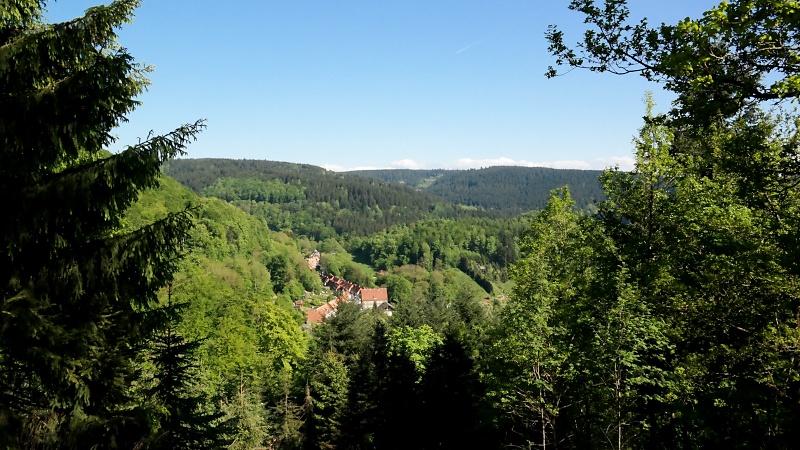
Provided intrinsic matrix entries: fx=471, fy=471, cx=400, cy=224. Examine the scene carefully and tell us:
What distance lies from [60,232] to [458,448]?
20.1 meters

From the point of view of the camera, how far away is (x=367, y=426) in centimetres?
2411

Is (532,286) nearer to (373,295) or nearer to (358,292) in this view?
(373,295)

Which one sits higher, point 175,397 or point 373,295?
point 175,397

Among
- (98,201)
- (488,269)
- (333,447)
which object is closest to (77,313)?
(98,201)

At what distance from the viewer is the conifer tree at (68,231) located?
5.41 metres

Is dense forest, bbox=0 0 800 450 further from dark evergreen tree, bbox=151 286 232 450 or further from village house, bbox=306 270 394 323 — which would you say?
village house, bbox=306 270 394 323

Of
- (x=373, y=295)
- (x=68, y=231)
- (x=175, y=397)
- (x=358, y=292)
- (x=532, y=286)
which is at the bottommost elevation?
(x=358, y=292)

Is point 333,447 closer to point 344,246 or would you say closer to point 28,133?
point 28,133

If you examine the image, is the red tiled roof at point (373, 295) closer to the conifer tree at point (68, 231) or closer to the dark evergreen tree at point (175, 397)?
the dark evergreen tree at point (175, 397)

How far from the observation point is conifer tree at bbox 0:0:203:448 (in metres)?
5.41

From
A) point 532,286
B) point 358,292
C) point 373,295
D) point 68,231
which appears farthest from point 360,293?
point 68,231

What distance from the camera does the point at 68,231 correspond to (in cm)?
610

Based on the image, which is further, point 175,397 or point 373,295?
point 373,295

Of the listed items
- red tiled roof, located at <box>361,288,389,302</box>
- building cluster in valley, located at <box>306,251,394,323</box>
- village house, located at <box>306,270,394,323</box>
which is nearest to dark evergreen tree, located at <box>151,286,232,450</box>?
building cluster in valley, located at <box>306,251,394,323</box>
